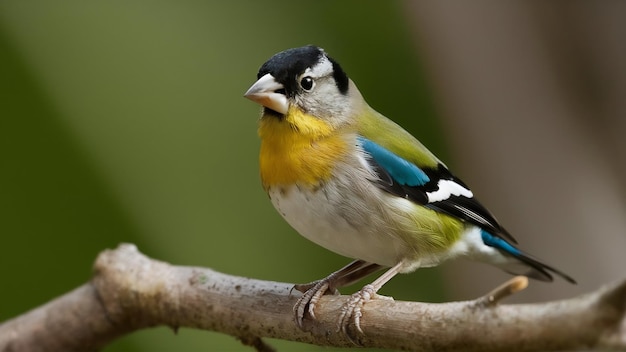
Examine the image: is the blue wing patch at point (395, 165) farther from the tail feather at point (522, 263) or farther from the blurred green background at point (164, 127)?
the blurred green background at point (164, 127)

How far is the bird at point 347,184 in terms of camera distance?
162cm

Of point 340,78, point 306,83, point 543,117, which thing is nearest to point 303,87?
point 306,83

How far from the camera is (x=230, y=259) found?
3027 mm

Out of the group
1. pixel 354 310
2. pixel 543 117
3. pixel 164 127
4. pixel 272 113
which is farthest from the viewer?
pixel 164 127

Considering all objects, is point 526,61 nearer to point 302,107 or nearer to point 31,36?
point 302,107

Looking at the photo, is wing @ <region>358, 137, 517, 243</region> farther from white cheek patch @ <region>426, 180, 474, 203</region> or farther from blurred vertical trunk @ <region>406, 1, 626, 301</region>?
blurred vertical trunk @ <region>406, 1, 626, 301</region>

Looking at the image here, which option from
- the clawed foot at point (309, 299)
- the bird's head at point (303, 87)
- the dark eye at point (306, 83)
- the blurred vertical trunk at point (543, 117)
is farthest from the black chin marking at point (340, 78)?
the blurred vertical trunk at point (543, 117)

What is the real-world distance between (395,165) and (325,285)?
1.03ft

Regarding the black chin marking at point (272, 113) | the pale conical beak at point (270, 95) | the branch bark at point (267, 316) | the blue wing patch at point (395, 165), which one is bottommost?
the branch bark at point (267, 316)

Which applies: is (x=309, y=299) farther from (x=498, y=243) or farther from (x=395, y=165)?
(x=498, y=243)

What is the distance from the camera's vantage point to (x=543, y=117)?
2.66 meters

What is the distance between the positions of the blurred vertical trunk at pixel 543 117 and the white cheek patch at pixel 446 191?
30.8 inches

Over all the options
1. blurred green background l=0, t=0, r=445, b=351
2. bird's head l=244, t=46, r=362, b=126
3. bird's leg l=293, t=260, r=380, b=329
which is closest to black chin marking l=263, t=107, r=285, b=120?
bird's head l=244, t=46, r=362, b=126

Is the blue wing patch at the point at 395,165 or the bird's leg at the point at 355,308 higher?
the blue wing patch at the point at 395,165
